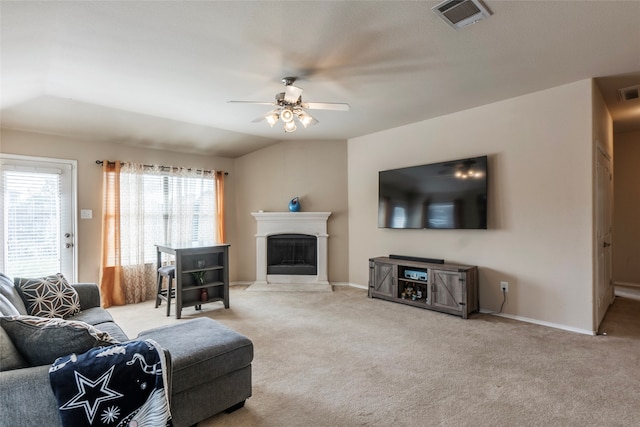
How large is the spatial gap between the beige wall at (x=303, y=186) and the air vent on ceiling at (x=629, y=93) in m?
3.61

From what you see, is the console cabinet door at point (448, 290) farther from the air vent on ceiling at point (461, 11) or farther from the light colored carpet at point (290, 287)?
the air vent on ceiling at point (461, 11)

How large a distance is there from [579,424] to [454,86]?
2986mm

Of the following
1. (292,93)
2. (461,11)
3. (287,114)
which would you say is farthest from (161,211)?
(461,11)

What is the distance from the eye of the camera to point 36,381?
1.29m

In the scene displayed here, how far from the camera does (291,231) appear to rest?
18.6 ft

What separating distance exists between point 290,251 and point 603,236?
437 cm

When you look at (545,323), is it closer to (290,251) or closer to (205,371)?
(205,371)

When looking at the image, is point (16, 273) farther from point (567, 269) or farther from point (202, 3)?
point (567, 269)

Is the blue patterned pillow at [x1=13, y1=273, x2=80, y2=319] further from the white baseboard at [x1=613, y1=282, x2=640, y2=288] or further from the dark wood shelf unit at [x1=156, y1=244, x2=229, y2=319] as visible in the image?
the white baseboard at [x1=613, y1=282, x2=640, y2=288]

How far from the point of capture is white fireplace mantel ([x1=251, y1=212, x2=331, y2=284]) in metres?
5.57

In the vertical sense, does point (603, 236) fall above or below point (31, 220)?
below

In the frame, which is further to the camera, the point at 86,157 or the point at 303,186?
the point at 303,186

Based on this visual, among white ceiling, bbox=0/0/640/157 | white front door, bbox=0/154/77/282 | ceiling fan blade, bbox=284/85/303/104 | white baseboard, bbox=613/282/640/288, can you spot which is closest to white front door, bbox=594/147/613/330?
white ceiling, bbox=0/0/640/157

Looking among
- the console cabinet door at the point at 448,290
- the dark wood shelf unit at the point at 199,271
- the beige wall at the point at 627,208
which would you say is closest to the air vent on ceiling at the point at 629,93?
the beige wall at the point at 627,208
